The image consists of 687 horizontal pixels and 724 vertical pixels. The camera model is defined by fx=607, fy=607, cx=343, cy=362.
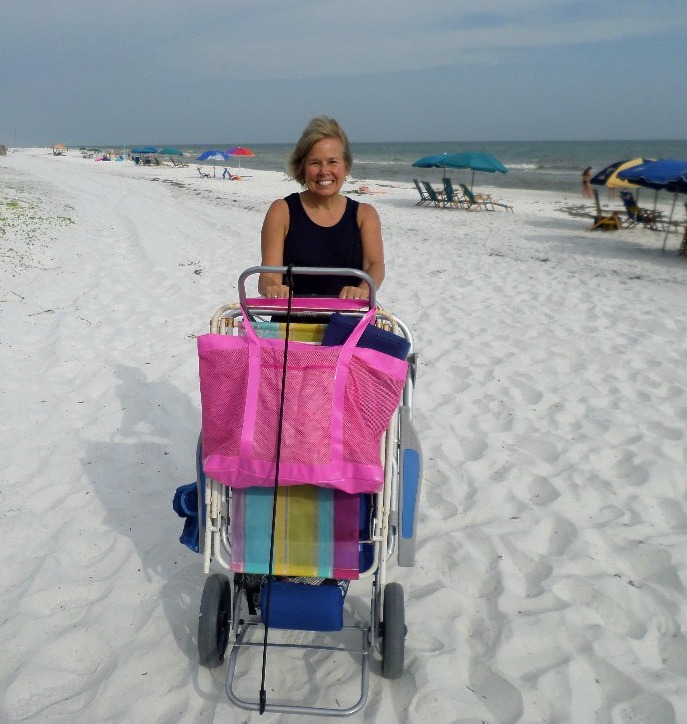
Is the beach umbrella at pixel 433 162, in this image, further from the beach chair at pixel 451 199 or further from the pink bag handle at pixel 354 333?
the pink bag handle at pixel 354 333

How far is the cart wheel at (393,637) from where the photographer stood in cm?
211

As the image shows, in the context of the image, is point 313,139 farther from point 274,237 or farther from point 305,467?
point 305,467

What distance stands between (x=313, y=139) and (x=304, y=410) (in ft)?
3.98

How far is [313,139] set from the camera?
2400 mm

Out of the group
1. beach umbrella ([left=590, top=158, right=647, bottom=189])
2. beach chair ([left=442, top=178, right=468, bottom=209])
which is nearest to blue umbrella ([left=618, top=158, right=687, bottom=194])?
beach umbrella ([left=590, top=158, right=647, bottom=189])

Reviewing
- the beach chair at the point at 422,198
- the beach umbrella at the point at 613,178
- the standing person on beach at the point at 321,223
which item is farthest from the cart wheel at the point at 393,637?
the beach chair at the point at 422,198

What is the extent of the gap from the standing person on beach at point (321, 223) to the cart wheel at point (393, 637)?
3.88 ft

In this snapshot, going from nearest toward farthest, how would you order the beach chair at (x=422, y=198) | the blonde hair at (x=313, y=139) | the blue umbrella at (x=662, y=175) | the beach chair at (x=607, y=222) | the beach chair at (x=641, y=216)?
the blonde hair at (x=313, y=139) → the blue umbrella at (x=662, y=175) → the beach chair at (x=641, y=216) → the beach chair at (x=607, y=222) → the beach chair at (x=422, y=198)

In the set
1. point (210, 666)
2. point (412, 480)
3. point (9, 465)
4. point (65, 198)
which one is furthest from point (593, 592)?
point (65, 198)

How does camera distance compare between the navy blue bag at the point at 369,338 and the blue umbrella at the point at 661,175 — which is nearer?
the navy blue bag at the point at 369,338

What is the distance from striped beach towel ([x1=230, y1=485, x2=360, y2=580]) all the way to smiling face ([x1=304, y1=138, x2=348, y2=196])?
49.3 inches

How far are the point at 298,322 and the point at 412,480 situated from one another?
665 mm

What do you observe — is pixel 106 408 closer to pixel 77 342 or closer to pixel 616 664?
pixel 77 342

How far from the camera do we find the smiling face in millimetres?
2416
